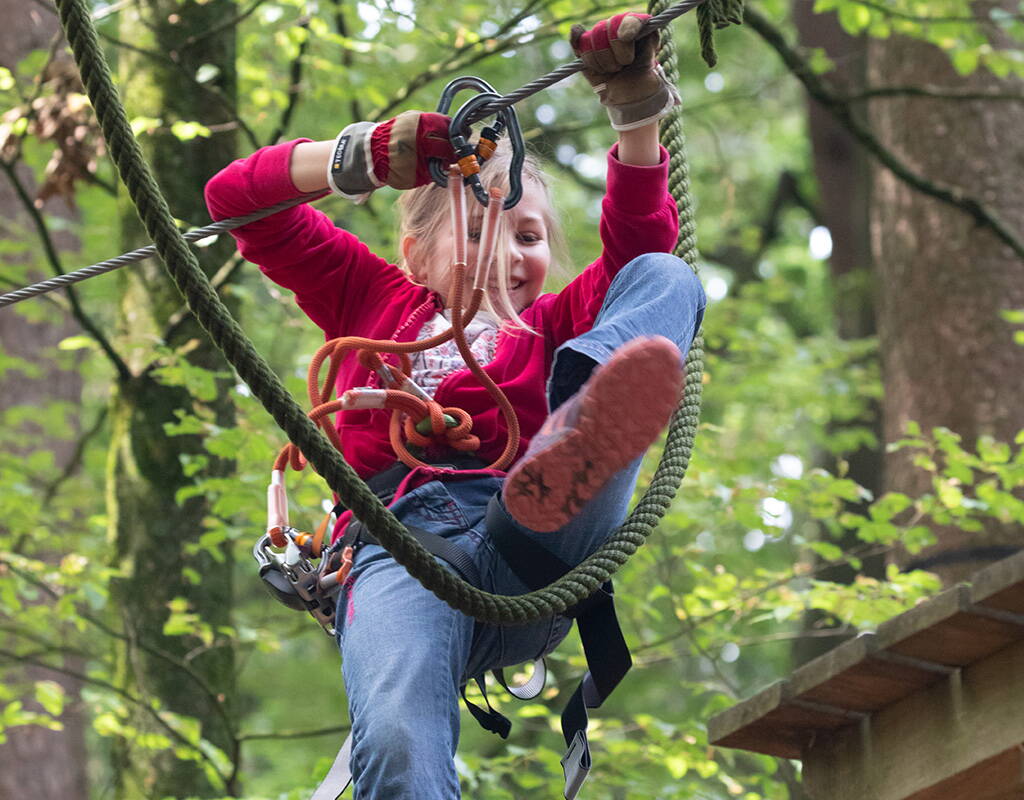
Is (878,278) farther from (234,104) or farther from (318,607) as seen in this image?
(318,607)

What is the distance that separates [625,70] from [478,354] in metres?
0.60

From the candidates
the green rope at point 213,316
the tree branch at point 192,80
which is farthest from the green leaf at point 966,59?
the green rope at point 213,316

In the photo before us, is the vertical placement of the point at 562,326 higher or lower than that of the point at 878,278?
lower

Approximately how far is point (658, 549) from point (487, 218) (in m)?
2.75

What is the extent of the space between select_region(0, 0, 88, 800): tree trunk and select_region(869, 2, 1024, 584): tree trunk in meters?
3.88

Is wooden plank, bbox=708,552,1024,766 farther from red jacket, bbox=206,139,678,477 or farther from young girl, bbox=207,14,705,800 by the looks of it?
red jacket, bbox=206,139,678,477

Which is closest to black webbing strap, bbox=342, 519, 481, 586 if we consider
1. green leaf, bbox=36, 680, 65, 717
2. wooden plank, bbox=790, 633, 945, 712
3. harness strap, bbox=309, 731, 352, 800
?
harness strap, bbox=309, 731, 352, 800

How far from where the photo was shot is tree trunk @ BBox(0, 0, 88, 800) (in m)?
6.83

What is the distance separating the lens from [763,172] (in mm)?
12156

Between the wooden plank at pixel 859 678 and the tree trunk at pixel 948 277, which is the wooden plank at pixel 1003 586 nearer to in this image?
the wooden plank at pixel 859 678

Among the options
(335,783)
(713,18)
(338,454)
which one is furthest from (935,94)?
(338,454)

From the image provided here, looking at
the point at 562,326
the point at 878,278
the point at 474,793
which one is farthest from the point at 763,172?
the point at 562,326

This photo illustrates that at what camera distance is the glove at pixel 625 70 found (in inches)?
85.6

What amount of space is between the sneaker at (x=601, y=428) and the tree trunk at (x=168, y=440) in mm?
2623
